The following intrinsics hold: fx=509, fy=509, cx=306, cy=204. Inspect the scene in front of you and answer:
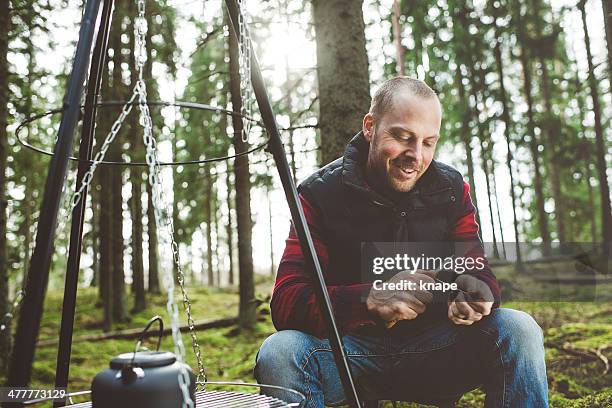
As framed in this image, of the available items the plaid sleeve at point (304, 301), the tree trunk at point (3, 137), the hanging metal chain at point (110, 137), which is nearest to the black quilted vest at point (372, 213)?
the plaid sleeve at point (304, 301)

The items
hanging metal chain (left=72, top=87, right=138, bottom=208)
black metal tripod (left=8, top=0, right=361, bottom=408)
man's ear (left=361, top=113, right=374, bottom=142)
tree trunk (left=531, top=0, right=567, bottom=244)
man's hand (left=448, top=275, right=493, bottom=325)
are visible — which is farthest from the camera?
tree trunk (left=531, top=0, right=567, bottom=244)

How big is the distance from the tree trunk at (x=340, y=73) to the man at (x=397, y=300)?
0.48 m

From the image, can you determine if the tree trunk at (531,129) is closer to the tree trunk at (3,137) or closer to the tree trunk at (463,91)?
the tree trunk at (463,91)

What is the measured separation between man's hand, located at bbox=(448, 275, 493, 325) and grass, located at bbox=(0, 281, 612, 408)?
95 centimetres

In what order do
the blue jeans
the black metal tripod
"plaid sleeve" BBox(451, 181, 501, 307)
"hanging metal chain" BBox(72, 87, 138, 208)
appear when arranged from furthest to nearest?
"plaid sleeve" BBox(451, 181, 501, 307)
the blue jeans
"hanging metal chain" BBox(72, 87, 138, 208)
the black metal tripod

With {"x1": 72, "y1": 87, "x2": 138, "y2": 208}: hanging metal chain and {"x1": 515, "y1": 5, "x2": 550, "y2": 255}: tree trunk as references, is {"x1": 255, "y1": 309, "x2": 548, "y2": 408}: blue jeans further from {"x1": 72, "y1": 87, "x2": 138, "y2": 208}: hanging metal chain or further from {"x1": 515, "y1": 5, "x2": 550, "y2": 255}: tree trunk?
{"x1": 515, "y1": 5, "x2": 550, "y2": 255}: tree trunk

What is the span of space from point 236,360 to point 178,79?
15.6ft

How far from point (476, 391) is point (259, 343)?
2.71 m

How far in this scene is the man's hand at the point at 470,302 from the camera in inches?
77.7

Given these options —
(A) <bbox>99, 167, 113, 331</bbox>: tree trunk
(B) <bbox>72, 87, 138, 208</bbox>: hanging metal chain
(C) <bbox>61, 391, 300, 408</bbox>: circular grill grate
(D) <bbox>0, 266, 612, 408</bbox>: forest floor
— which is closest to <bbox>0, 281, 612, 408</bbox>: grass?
(D) <bbox>0, 266, 612, 408</bbox>: forest floor

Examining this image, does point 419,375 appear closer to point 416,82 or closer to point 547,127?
point 416,82

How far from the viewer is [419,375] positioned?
2.01 meters

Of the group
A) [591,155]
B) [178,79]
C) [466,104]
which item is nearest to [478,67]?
[466,104]

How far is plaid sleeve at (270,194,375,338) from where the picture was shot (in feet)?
6.59
